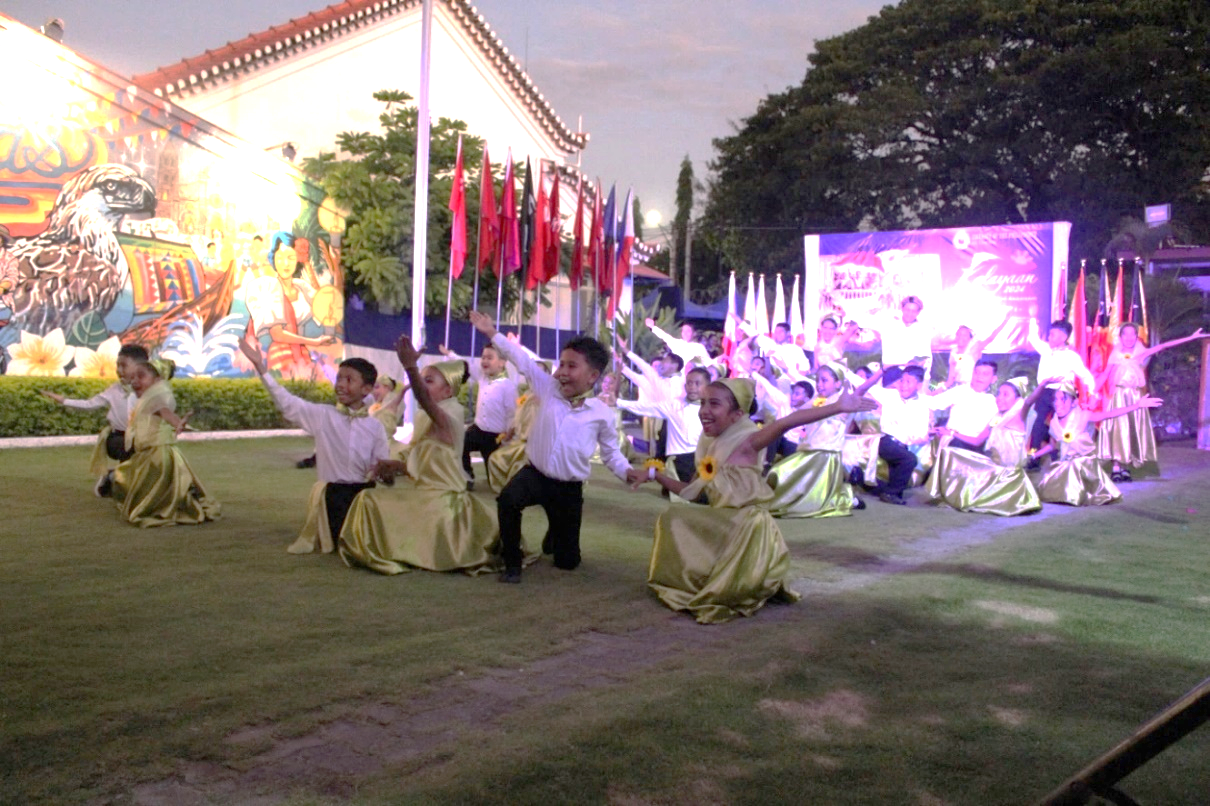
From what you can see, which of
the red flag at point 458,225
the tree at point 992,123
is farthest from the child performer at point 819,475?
the tree at point 992,123

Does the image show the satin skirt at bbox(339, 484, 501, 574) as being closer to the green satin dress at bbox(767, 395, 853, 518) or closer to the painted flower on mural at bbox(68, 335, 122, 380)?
the green satin dress at bbox(767, 395, 853, 518)

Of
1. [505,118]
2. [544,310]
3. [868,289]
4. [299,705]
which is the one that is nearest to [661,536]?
[299,705]

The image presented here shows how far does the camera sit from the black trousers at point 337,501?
286 inches

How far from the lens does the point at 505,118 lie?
28.3 metres

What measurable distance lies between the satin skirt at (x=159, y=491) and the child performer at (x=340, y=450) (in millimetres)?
1529

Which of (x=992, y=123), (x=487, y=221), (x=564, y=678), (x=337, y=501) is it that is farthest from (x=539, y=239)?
(x=992, y=123)

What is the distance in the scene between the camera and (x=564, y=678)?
184 inches

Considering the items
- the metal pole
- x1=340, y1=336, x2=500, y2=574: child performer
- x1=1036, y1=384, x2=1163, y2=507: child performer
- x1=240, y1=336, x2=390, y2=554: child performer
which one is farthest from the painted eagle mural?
x1=1036, y1=384, x2=1163, y2=507: child performer

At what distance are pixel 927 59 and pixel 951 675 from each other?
31.0 metres

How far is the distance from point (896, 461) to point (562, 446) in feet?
19.3

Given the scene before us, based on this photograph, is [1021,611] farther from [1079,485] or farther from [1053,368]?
[1053,368]

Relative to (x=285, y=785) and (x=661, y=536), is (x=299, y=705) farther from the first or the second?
(x=661, y=536)

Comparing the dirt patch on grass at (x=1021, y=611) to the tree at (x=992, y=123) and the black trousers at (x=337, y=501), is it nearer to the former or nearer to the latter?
the black trousers at (x=337, y=501)

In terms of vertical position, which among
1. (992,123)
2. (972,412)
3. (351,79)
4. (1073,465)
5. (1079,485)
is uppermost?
(992,123)
